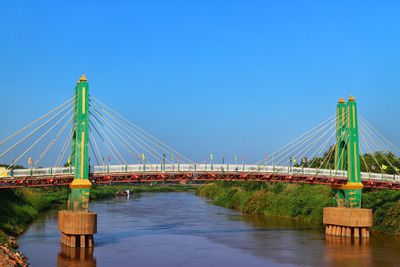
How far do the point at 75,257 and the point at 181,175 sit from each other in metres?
16.4

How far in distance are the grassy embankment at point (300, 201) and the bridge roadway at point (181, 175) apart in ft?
9.69

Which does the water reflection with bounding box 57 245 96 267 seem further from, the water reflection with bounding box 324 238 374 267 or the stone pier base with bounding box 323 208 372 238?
the stone pier base with bounding box 323 208 372 238

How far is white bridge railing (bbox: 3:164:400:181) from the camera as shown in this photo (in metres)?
51.8

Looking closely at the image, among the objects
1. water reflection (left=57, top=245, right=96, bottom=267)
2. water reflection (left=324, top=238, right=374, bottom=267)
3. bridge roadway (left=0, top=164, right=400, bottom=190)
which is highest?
bridge roadway (left=0, top=164, right=400, bottom=190)

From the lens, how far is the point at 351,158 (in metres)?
62.1

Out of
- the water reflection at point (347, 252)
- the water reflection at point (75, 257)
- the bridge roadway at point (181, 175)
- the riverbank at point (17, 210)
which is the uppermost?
the bridge roadway at point (181, 175)

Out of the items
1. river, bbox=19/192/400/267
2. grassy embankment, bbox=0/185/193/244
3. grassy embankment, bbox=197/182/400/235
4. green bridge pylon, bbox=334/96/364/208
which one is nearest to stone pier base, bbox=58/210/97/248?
river, bbox=19/192/400/267

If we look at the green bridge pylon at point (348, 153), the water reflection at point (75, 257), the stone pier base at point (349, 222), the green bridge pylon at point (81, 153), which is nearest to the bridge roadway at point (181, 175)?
the green bridge pylon at point (348, 153)

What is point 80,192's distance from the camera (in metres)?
51.3

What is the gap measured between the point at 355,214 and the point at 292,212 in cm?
2103

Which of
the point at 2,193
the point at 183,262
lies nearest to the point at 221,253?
the point at 183,262

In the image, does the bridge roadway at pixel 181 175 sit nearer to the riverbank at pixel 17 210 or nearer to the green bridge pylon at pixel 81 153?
the green bridge pylon at pixel 81 153

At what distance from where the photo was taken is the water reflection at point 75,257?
42.5 meters

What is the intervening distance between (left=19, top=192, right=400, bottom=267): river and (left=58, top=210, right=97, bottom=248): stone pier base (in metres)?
1.06
